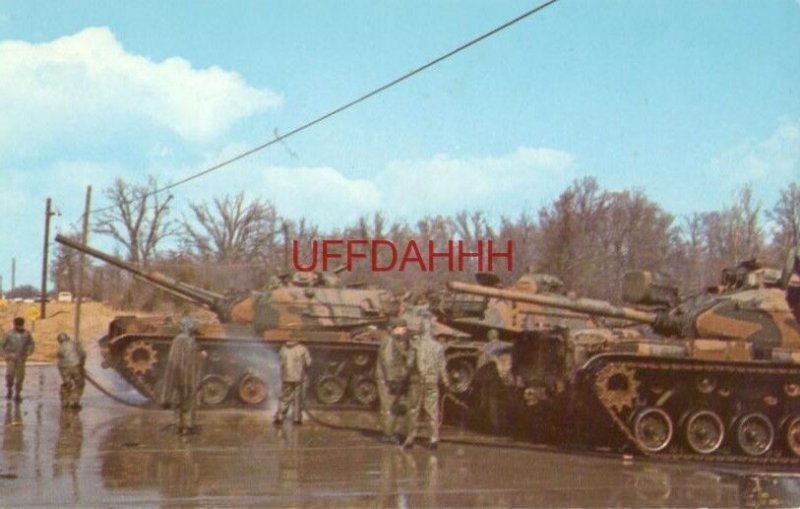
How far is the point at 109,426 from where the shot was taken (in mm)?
15984

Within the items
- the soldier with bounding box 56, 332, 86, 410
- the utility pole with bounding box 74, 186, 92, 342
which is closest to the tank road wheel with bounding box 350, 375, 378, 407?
the soldier with bounding box 56, 332, 86, 410

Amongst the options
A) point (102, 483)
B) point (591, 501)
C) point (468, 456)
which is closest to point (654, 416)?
point (468, 456)

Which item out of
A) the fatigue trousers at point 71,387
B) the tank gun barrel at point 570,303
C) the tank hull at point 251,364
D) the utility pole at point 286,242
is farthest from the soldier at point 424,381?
the utility pole at point 286,242

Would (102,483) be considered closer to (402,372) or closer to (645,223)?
(402,372)

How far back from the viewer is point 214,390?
20.1 m

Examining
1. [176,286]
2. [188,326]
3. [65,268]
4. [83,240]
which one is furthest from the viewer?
[65,268]

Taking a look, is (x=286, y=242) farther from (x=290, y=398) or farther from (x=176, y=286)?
(x=290, y=398)

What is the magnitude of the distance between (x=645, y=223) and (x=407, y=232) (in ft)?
26.5

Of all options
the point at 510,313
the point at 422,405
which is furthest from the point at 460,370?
the point at 422,405

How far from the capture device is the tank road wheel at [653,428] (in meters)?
13.6

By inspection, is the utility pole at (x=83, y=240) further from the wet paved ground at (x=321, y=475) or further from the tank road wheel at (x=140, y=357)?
the wet paved ground at (x=321, y=475)

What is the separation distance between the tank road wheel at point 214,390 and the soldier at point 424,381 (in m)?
7.37

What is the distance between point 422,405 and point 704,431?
3472 mm

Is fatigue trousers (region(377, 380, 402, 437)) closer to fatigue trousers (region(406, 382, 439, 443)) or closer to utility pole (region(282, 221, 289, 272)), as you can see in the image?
fatigue trousers (region(406, 382, 439, 443))
